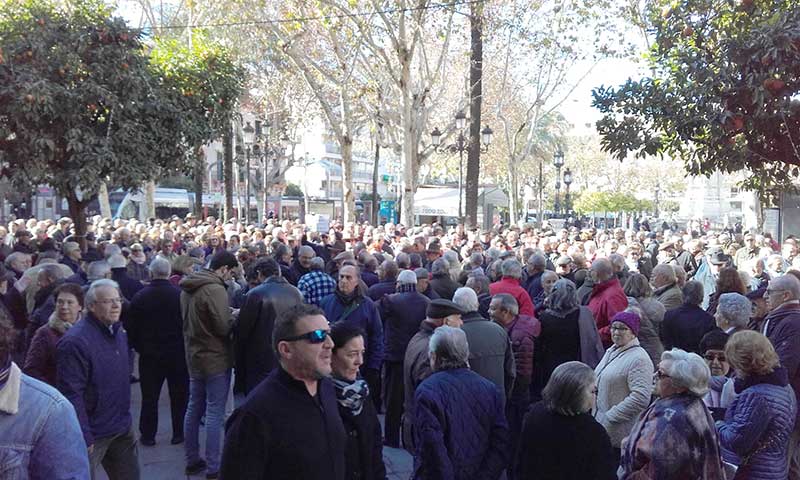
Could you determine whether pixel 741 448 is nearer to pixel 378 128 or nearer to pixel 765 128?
pixel 765 128

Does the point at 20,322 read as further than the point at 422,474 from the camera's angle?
Yes

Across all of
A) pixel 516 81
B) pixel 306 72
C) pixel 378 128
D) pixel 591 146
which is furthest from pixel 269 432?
pixel 591 146

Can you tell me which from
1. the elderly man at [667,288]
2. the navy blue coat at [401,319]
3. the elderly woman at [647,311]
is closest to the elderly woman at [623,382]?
the elderly woman at [647,311]

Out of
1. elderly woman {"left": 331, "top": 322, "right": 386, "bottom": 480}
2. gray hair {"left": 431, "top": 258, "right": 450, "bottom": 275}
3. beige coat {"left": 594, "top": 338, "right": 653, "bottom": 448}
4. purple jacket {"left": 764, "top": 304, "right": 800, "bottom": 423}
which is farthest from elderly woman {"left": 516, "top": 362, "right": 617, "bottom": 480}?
gray hair {"left": 431, "top": 258, "right": 450, "bottom": 275}

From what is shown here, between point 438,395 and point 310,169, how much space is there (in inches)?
3256

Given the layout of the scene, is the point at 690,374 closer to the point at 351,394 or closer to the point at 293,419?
the point at 351,394

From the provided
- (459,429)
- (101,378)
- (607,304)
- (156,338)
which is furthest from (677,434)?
(156,338)

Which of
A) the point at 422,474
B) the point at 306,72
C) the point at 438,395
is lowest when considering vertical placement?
the point at 422,474

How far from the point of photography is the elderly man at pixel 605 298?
23.3 ft

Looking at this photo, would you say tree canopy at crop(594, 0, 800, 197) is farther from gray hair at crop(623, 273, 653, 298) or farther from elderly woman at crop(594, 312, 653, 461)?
elderly woman at crop(594, 312, 653, 461)

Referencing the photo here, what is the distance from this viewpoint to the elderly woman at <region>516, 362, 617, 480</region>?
3703 millimetres

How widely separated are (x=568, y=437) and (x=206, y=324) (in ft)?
11.9

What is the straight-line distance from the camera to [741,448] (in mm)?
4141

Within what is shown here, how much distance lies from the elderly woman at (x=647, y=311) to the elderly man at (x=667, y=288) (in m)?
Result: 0.46
